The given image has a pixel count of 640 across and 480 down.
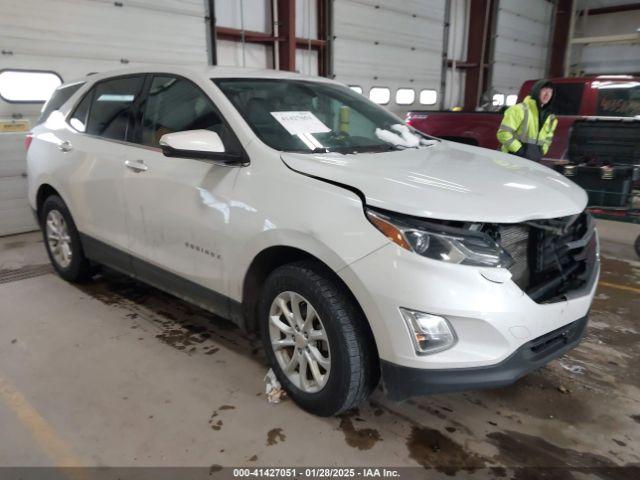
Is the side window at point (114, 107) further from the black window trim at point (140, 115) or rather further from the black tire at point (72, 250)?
the black tire at point (72, 250)

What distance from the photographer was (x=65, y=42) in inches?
228

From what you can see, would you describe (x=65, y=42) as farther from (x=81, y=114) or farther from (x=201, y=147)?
(x=201, y=147)

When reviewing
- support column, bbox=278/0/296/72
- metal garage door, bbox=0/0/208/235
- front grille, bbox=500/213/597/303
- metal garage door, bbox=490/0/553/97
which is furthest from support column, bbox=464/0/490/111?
front grille, bbox=500/213/597/303

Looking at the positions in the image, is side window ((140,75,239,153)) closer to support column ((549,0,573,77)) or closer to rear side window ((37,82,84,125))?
rear side window ((37,82,84,125))

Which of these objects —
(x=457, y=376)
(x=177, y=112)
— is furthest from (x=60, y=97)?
(x=457, y=376)

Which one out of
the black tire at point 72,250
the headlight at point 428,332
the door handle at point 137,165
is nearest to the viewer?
the headlight at point 428,332

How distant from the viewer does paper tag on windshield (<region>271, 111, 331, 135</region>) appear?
2597mm

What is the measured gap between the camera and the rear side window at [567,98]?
7.36 meters

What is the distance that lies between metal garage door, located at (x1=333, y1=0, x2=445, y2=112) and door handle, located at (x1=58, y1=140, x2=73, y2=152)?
6449 millimetres

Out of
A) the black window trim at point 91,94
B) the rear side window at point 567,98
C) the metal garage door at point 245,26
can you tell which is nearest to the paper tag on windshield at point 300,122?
the black window trim at point 91,94

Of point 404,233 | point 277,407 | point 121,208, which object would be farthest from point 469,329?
point 121,208

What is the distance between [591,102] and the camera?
7.26 meters

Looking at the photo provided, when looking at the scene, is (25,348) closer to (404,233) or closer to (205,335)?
(205,335)

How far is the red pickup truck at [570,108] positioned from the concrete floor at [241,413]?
4833 millimetres
